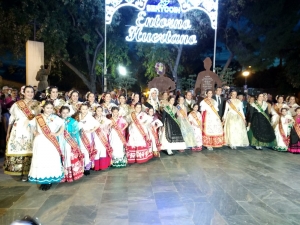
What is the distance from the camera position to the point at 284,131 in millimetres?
7496

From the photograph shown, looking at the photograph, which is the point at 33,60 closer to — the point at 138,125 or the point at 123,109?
the point at 123,109

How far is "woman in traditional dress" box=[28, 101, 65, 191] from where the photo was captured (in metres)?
4.18

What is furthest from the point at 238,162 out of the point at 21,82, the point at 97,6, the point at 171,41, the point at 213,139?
the point at 21,82

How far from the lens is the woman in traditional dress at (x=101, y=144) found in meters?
5.30

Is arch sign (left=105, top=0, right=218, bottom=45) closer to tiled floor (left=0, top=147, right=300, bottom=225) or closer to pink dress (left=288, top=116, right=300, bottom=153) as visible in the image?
pink dress (left=288, top=116, right=300, bottom=153)

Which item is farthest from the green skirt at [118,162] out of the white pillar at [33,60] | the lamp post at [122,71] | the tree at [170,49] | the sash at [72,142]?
the lamp post at [122,71]

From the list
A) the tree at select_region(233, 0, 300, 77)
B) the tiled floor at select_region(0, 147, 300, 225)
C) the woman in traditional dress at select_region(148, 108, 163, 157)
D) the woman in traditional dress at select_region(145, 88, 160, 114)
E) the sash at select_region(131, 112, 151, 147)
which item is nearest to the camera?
the tiled floor at select_region(0, 147, 300, 225)

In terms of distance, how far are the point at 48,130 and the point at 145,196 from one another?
1800 millimetres

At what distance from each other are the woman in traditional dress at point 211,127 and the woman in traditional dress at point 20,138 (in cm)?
447

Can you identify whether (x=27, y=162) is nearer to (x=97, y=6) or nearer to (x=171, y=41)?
(x=171, y=41)

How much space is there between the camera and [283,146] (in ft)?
24.5

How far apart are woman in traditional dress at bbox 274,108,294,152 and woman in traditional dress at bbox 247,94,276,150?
0.16 metres

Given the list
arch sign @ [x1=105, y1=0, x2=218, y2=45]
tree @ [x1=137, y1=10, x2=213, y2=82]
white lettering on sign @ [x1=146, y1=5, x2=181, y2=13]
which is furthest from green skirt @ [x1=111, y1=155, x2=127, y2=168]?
tree @ [x1=137, y1=10, x2=213, y2=82]

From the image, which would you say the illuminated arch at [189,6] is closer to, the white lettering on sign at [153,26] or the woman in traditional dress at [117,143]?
the white lettering on sign at [153,26]
